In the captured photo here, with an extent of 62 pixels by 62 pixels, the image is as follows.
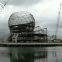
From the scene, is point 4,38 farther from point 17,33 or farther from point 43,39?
point 43,39

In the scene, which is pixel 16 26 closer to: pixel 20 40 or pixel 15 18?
pixel 15 18

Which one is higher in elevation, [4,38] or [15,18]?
[15,18]

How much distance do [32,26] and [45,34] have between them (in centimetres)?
868

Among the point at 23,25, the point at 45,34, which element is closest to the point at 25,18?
the point at 23,25

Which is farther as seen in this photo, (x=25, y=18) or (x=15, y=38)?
(x=25, y=18)

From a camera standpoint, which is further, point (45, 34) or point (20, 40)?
point (45, 34)

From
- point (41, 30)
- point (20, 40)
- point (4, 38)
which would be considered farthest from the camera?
point (41, 30)

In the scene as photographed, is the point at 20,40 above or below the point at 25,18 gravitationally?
below

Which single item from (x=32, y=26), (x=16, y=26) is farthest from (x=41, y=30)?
(x=16, y=26)

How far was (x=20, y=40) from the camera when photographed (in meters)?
113

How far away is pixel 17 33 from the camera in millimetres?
121125

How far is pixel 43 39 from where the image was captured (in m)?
117

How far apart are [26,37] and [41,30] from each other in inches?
807

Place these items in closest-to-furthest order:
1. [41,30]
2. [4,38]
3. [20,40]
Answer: [20,40] → [4,38] → [41,30]
